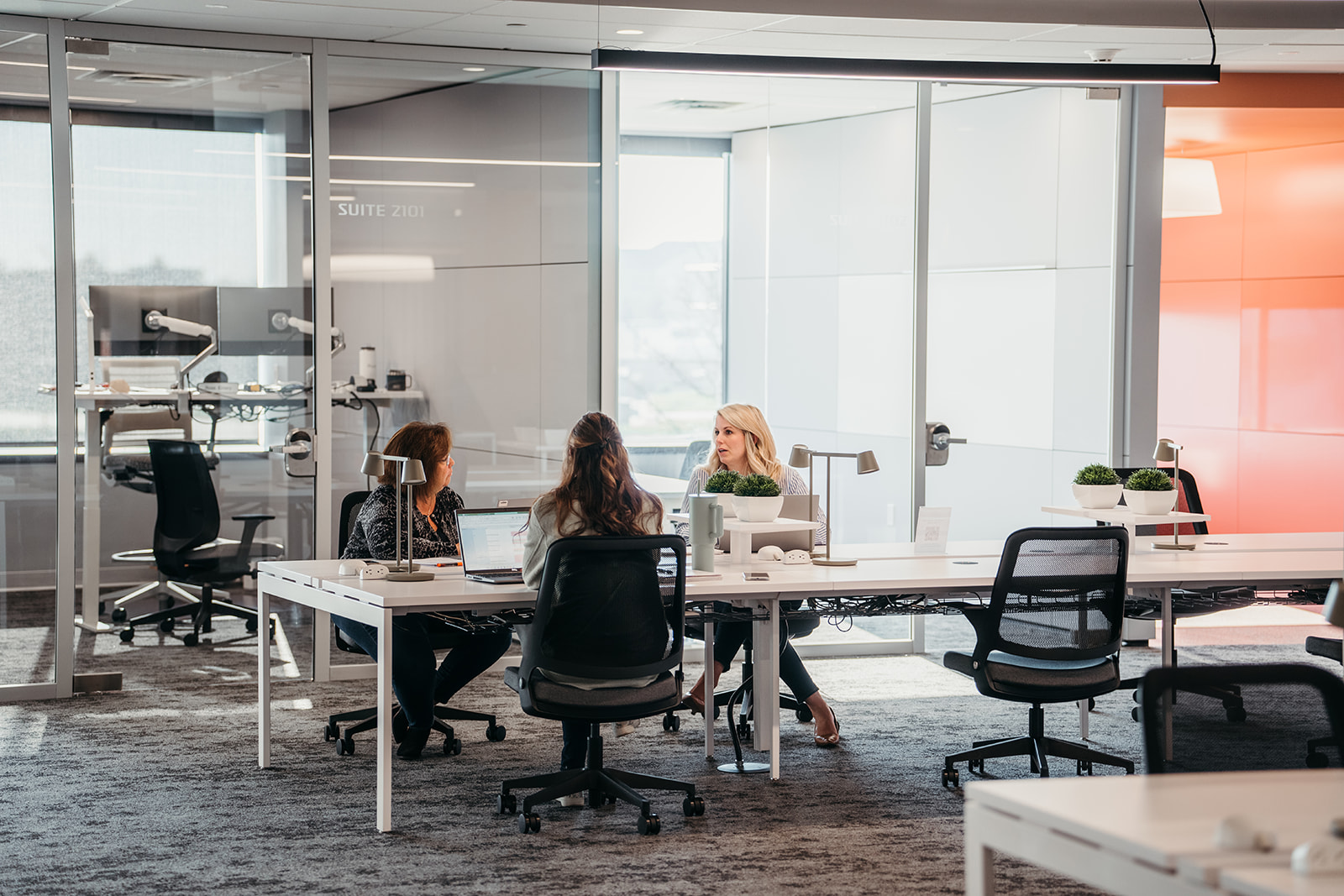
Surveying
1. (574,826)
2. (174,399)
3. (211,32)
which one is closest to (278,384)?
(174,399)

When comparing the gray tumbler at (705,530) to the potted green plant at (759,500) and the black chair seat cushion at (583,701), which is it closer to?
the potted green plant at (759,500)

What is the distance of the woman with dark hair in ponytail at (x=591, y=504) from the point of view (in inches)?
170

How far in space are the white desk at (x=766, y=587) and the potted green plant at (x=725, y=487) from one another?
9.5 inches

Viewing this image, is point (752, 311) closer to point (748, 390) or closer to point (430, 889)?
point (748, 390)

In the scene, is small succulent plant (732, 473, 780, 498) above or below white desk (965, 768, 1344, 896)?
above

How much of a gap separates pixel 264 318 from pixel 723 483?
254cm

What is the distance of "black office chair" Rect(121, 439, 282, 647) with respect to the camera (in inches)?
253

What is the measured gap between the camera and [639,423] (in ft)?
23.1

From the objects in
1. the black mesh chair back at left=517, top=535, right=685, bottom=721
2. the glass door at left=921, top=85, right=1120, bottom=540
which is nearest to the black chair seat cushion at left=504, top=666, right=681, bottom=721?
the black mesh chair back at left=517, top=535, right=685, bottom=721

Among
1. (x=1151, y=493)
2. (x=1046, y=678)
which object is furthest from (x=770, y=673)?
(x=1151, y=493)

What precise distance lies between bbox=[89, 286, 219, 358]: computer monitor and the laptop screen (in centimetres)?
231

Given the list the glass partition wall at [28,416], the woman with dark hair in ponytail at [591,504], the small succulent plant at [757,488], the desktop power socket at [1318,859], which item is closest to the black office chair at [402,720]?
the woman with dark hair in ponytail at [591,504]

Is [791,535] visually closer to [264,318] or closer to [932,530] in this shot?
[932,530]

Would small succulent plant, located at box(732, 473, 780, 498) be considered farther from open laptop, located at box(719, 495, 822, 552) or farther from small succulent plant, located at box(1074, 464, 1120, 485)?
small succulent plant, located at box(1074, 464, 1120, 485)
